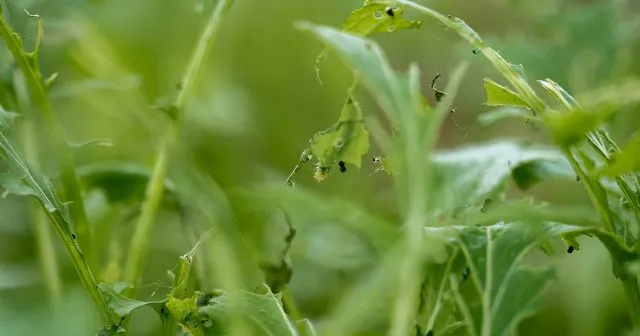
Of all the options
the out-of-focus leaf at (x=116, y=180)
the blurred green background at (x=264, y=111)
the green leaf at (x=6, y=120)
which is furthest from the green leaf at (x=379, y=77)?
the out-of-focus leaf at (x=116, y=180)

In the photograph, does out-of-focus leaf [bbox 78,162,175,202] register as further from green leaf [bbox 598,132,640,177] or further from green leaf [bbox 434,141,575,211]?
green leaf [bbox 598,132,640,177]

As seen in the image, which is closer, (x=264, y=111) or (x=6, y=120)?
(x=6, y=120)

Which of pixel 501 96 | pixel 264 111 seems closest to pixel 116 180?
pixel 501 96

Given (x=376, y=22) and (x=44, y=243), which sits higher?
(x=376, y=22)

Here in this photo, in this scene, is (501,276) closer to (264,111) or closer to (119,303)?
(119,303)

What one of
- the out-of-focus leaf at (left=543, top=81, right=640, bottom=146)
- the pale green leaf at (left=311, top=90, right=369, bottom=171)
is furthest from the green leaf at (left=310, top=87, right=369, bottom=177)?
the out-of-focus leaf at (left=543, top=81, right=640, bottom=146)

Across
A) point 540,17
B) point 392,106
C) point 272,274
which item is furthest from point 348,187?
point 392,106
